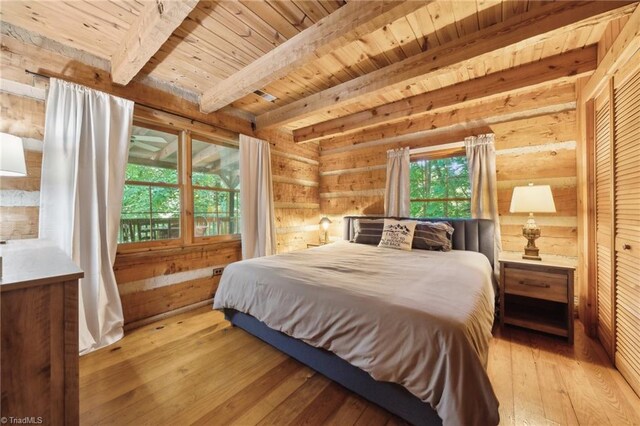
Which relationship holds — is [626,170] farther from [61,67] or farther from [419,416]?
[61,67]

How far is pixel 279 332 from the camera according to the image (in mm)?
1896

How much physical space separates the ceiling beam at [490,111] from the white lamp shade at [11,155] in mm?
3668

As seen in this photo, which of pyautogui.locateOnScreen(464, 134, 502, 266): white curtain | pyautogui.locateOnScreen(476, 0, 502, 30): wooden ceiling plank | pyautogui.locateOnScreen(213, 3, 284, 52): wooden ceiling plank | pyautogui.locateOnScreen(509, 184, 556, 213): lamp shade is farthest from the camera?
pyautogui.locateOnScreen(464, 134, 502, 266): white curtain

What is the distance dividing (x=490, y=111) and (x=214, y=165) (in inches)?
136

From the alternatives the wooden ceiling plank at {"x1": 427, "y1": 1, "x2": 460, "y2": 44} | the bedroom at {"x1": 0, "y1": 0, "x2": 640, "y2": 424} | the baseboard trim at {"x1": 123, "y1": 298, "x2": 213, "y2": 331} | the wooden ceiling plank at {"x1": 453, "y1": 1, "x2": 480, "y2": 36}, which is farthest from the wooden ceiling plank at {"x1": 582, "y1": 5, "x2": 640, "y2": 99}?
the baseboard trim at {"x1": 123, "y1": 298, "x2": 213, "y2": 331}

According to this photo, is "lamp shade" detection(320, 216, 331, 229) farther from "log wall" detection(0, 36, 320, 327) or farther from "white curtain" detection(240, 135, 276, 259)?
"white curtain" detection(240, 135, 276, 259)

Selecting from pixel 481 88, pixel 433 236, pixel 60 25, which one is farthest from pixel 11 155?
pixel 481 88

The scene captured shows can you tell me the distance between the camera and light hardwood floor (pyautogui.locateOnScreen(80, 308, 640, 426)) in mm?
1356

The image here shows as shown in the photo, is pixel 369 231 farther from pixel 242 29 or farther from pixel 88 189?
pixel 88 189

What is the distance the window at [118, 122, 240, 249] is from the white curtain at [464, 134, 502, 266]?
3.01 m

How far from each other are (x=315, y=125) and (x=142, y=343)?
3.43 meters

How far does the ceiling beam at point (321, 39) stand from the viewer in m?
1.43

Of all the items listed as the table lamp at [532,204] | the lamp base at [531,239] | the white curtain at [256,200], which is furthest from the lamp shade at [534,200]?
the white curtain at [256,200]

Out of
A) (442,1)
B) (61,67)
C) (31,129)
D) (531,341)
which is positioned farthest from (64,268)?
(531,341)
